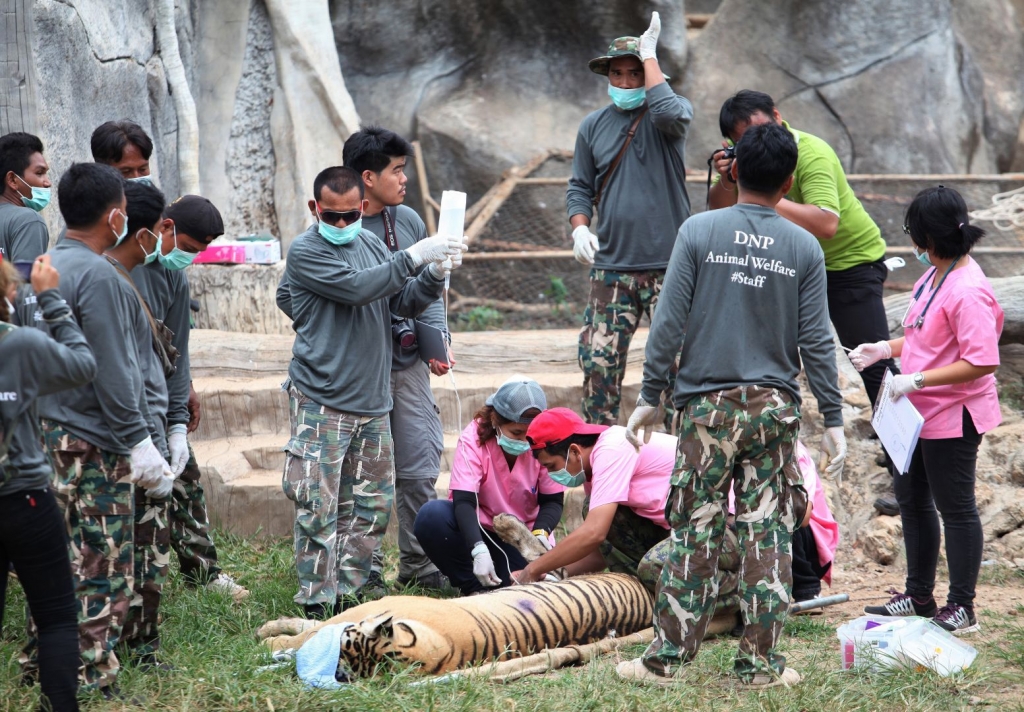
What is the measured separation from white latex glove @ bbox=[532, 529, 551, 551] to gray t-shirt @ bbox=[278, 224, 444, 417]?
0.86 meters

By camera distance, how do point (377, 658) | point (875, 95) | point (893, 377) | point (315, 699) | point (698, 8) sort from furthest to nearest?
point (698, 8) < point (875, 95) < point (893, 377) < point (377, 658) < point (315, 699)

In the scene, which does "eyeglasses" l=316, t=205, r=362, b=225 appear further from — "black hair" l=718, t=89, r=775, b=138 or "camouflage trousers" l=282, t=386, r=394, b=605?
"black hair" l=718, t=89, r=775, b=138

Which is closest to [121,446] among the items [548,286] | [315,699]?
[315,699]

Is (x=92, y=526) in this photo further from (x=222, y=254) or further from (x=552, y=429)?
(x=222, y=254)

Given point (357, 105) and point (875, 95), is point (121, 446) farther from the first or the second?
point (875, 95)

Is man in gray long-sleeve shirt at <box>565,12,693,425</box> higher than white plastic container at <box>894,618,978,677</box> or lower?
higher

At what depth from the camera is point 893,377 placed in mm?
3881

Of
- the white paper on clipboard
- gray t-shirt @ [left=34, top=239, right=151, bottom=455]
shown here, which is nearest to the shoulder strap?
the white paper on clipboard

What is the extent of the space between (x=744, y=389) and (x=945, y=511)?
1.14 metres

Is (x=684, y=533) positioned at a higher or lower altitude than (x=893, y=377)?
lower

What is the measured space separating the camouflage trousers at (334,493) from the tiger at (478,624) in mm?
272

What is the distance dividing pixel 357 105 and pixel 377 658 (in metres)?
7.46

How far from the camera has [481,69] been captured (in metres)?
10.2

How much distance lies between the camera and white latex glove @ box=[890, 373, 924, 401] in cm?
383
